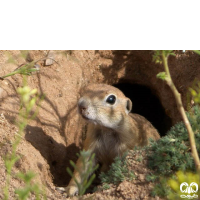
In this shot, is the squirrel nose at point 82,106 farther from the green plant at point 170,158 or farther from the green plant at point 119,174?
the green plant at point 170,158

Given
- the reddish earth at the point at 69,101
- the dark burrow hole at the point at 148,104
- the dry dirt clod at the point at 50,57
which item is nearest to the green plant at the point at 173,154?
the reddish earth at the point at 69,101

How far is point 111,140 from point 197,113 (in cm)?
191

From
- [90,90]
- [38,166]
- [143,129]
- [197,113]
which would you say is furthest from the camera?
[143,129]

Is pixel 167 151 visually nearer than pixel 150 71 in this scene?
Yes

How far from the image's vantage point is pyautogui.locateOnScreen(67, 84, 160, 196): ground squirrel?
191 inches

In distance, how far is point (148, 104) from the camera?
903 centimetres

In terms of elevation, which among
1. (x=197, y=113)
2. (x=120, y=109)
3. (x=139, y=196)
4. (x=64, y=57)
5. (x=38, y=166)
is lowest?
(x=139, y=196)

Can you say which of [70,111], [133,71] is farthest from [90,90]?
[133,71]

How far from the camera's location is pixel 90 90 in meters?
5.20

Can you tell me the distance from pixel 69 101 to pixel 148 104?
323cm

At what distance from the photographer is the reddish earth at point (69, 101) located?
14.1 ft

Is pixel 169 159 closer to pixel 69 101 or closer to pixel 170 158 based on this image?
pixel 170 158

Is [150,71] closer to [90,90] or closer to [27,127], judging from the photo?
[90,90]

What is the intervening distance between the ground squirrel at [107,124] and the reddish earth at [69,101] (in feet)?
2.54
